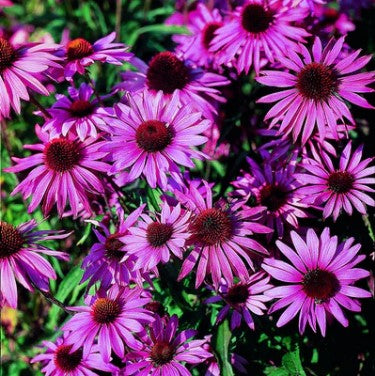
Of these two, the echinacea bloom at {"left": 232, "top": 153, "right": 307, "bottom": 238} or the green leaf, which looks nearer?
the green leaf

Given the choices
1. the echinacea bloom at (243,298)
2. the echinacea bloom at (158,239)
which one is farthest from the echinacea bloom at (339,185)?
the echinacea bloom at (158,239)

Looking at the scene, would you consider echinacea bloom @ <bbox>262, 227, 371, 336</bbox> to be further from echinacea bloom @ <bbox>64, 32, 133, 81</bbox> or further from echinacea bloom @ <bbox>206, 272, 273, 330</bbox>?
echinacea bloom @ <bbox>64, 32, 133, 81</bbox>

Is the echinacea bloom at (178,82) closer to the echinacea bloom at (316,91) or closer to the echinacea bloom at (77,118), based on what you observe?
the echinacea bloom at (77,118)

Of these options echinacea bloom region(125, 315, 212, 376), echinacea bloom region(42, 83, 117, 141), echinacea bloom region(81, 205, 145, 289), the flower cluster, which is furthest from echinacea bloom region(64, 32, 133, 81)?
echinacea bloom region(125, 315, 212, 376)

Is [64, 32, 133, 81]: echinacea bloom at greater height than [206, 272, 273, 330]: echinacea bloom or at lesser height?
greater

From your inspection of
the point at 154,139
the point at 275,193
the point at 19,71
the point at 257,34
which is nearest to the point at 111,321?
the point at 154,139

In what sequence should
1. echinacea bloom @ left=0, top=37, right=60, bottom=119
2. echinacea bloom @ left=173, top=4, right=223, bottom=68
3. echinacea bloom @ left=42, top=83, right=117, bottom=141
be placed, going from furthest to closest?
echinacea bloom @ left=173, top=4, right=223, bottom=68 < echinacea bloom @ left=42, top=83, right=117, bottom=141 < echinacea bloom @ left=0, top=37, right=60, bottom=119
